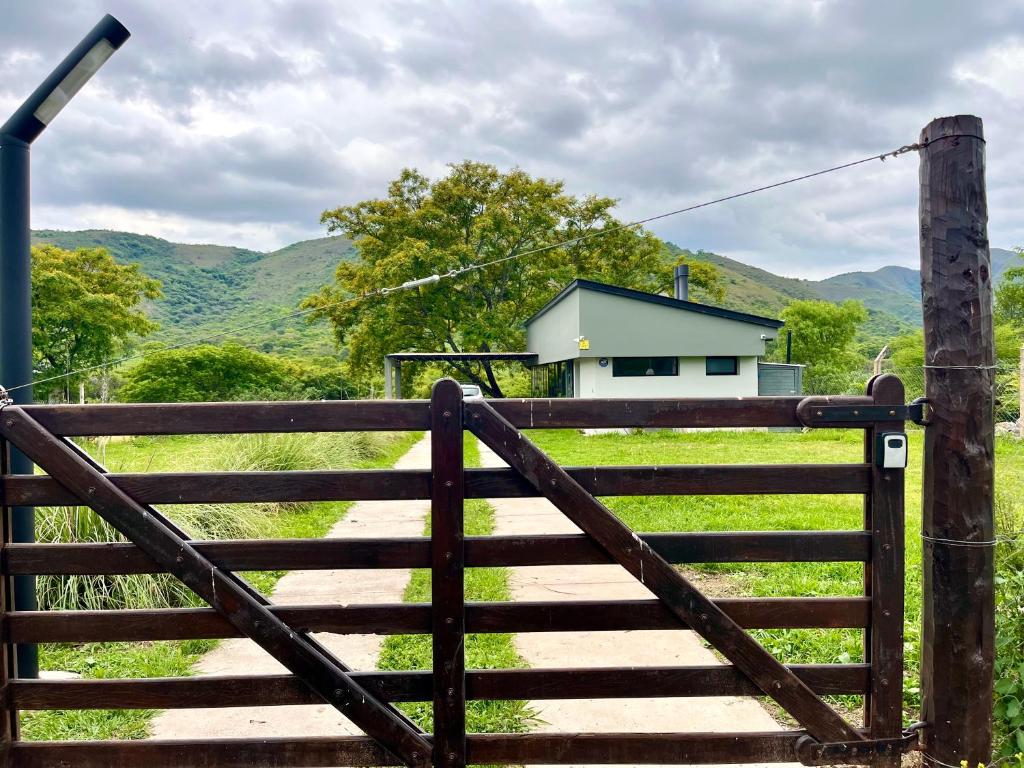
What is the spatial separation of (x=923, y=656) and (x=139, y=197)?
69972 millimetres

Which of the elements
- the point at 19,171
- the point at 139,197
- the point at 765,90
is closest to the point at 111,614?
the point at 19,171

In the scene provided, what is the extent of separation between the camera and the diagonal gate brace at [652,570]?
→ 2.02 metres

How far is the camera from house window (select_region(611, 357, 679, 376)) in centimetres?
2016

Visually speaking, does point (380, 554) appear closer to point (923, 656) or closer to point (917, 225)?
point (923, 656)

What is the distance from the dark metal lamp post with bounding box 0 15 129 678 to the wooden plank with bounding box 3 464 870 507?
2.91 ft

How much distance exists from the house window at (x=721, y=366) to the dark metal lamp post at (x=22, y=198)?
19596 millimetres

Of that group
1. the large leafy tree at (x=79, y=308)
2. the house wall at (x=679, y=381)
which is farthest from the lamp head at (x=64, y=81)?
the large leafy tree at (x=79, y=308)

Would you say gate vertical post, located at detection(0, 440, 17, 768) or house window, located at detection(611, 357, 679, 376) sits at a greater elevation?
house window, located at detection(611, 357, 679, 376)

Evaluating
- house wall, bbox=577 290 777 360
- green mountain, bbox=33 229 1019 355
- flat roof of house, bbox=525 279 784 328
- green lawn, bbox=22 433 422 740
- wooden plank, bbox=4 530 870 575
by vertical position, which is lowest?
green lawn, bbox=22 433 422 740

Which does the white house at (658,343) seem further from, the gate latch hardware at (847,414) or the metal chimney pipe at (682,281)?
the gate latch hardware at (847,414)

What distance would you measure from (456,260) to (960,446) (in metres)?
25.9

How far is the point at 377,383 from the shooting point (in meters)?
36.5

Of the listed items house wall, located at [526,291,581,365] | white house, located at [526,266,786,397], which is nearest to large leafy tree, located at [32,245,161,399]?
house wall, located at [526,291,581,365]

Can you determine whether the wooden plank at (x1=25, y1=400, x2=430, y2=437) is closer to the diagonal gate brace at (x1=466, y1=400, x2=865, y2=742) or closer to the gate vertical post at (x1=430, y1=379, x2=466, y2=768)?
the gate vertical post at (x1=430, y1=379, x2=466, y2=768)
